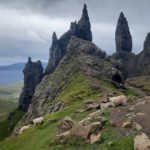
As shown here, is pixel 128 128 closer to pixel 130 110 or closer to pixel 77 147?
pixel 77 147

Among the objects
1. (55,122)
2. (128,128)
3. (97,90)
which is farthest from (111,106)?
(97,90)

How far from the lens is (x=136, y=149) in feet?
125

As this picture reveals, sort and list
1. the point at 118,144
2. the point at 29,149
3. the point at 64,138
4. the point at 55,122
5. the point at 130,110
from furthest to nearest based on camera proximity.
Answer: the point at 55,122 → the point at 130,110 → the point at 29,149 → the point at 64,138 → the point at 118,144

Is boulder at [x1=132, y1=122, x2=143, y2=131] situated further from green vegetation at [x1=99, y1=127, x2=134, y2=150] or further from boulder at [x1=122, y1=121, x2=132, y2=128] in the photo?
green vegetation at [x1=99, y1=127, x2=134, y2=150]

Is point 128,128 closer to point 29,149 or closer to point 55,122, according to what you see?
point 29,149

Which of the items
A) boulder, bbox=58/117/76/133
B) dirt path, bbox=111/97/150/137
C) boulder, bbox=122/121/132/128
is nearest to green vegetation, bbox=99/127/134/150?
dirt path, bbox=111/97/150/137

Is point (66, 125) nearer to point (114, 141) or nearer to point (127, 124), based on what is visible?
point (127, 124)

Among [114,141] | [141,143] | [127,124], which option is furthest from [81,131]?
[141,143]

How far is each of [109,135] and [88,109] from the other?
23.8 m

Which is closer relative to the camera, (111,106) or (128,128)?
(128,128)

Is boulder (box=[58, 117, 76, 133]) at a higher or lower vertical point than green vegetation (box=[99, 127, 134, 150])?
higher

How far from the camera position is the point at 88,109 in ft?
230

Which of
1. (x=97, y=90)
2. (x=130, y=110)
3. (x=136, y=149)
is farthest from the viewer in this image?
(x=97, y=90)

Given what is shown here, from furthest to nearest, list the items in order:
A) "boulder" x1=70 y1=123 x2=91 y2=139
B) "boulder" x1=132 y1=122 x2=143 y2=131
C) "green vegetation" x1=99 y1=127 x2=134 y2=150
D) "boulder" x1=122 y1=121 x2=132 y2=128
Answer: "boulder" x1=122 y1=121 x2=132 y2=128 → "boulder" x1=70 y1=123 x2=91 y2=139 → "boulder" x1=132 y1=122 x2=143 y2=131 → "green vegetation" x1=99 y1=127 x2=134 y2=150
